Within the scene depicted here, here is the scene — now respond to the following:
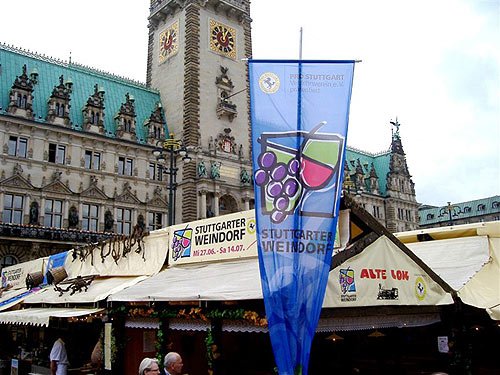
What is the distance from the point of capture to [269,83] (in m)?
7.70

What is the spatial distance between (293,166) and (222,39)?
1833 inches

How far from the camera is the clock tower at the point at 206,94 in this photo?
A: 4619cm

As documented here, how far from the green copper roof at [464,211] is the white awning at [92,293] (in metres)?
93.2

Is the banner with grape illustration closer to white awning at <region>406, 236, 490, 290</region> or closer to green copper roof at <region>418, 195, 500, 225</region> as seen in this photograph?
white awning at <region>406, 236, 490, 290</region>

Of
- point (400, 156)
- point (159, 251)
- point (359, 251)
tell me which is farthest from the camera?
point (400, 156)

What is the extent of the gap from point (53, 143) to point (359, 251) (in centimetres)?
3771

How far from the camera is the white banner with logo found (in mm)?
8367

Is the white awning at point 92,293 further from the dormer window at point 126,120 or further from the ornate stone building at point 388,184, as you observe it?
the ornate stone building at point 388,184

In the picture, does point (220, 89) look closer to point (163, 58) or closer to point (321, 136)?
point (163, 58)

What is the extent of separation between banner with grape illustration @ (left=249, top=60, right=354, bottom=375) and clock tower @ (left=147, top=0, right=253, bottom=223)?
37182 mm

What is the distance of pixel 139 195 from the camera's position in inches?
1797

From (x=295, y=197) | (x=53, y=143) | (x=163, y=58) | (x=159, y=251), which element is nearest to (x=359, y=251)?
(x=295, y=197)

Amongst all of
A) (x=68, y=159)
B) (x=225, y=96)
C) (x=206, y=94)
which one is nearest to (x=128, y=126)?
(x=68, y=159)

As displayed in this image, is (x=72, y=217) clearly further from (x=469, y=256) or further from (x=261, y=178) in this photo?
(x=261, y=178)
